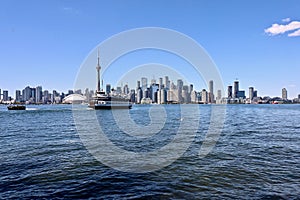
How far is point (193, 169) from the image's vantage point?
1534 centimetres

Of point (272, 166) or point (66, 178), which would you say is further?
point (272, 166)

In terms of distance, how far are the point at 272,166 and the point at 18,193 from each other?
15440 mm

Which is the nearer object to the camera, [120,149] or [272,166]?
[272,166]

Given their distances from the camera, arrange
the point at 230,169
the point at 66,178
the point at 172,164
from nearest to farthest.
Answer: the point at 66,178 < the point at 230,169 < the point at 172,164

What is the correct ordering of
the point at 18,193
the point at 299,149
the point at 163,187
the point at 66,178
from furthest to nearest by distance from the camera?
the point at 299,149, the point at 66,178, the point at 163,187, the point at 18,193

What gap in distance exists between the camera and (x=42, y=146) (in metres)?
23.4

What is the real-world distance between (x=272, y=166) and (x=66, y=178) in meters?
13.4

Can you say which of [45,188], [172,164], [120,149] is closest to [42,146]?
[120,149]

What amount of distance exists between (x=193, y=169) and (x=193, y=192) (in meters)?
3.88

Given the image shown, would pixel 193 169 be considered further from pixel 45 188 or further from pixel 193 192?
pixel 45 188

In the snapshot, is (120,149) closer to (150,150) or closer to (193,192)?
(150,150)

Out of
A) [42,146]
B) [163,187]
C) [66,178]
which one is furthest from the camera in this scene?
[42,146]

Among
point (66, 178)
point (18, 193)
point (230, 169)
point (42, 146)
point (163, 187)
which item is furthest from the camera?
point (42, 146)

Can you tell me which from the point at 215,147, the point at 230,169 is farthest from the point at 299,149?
the point at 230,169
